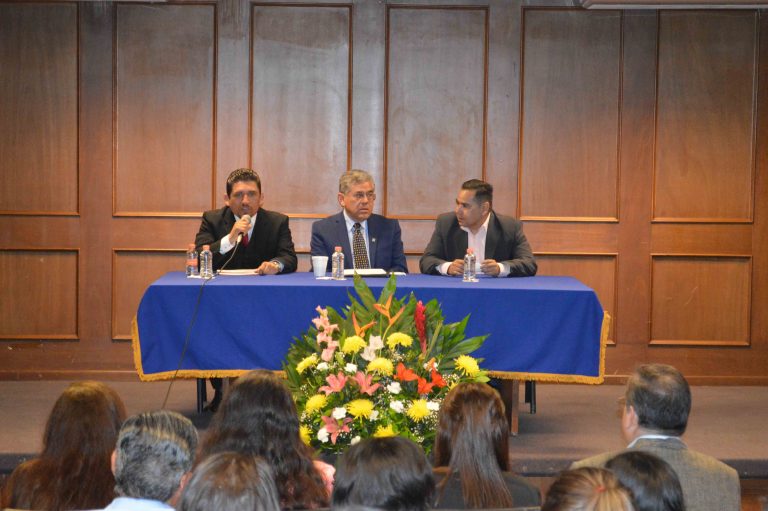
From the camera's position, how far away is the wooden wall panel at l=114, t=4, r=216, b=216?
6.52m

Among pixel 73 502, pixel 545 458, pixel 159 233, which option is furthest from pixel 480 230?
pixel 73 502

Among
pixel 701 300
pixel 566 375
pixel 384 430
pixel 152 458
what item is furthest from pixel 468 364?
pixel 701 300

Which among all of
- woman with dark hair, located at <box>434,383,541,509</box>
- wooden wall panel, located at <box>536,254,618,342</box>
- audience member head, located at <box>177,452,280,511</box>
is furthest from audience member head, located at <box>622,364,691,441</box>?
Answer: wooden wall panel, located at <box>536,254,618,342</box>

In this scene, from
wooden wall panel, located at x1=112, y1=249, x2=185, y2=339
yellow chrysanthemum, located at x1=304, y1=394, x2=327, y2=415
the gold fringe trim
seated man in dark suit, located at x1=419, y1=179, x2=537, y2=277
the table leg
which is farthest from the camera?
wooden wall panel, located at x1=112, y1=249, x2=185, y2=339

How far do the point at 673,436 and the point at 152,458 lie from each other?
1460 mm

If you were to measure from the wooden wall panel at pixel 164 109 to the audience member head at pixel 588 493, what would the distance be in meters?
5.07

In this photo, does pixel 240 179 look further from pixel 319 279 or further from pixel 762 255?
pixel 762 255

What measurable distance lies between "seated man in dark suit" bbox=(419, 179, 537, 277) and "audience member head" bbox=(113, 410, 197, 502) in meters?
3.28

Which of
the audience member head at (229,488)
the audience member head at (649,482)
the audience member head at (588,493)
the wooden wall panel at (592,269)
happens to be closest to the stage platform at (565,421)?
the wooden wall panel at (592,269)

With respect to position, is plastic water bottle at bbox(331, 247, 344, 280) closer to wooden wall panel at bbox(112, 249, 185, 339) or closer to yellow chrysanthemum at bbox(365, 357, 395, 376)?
yellow chrysanthemum at bbox(365, 357, 395, 376)

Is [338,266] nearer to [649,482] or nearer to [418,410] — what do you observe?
[418,410]

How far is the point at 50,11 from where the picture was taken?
21.2 ft

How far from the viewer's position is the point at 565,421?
549 cm

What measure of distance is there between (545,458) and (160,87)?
3.57 meters
